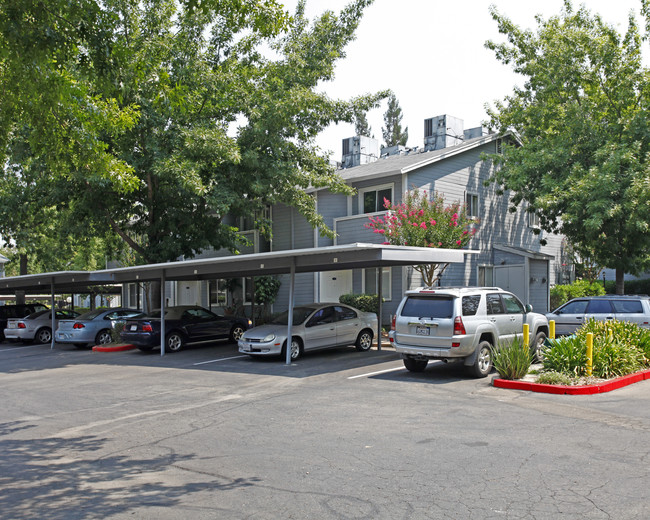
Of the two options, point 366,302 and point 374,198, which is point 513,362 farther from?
point 374,198

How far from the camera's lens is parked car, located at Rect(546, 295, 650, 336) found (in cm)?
1619

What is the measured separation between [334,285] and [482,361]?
13.3m

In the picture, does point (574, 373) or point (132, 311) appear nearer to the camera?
point (574, 373)

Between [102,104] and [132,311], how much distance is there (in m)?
13.1

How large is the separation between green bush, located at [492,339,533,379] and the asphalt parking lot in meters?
0.55

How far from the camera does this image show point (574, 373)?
37.9 feet

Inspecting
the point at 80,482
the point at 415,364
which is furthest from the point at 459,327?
the point at 80,482

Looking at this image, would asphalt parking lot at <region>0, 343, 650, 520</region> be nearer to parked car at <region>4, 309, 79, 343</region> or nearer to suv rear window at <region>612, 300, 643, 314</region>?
suv rear window at <region>612, 300, 643, 314</region>

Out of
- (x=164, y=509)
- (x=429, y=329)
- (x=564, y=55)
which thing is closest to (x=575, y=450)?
(x=164, y=509)

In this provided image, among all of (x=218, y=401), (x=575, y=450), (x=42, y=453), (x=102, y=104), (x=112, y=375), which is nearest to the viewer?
(x=575, y=450)

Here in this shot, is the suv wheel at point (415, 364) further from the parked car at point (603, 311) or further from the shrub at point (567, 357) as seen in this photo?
the parked car at point (603, 311)

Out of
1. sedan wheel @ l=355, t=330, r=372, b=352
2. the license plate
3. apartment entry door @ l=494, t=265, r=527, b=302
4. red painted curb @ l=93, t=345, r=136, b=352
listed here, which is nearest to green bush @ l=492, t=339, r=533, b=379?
the license plate

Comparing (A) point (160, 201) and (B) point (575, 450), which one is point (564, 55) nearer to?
(A) point (160, 201)

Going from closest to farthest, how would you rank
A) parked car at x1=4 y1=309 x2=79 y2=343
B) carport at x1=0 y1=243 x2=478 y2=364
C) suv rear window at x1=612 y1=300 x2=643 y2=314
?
carport at x1=0 y1=243 x2=478 y2=364
suv rear window at x1=612 y1=300 x2=643 y2=314
parked car at x1=4 y1=309 x2=79 y2=343
